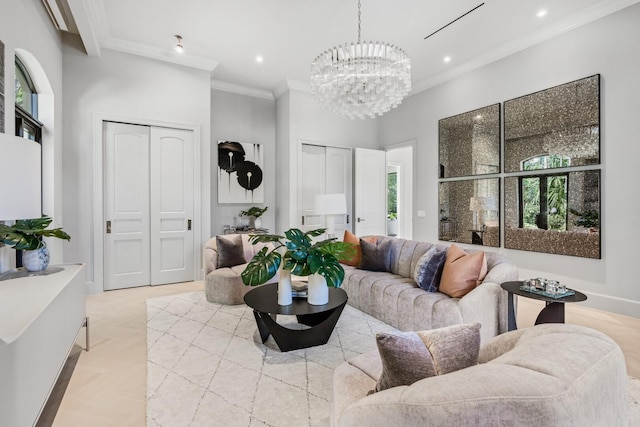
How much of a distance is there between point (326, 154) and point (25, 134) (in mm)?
4081

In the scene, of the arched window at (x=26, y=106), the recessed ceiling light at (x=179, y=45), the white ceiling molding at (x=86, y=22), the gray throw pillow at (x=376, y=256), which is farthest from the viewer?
the recessed ceiling light at (x=179, y=45)

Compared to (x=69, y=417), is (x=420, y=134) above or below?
above

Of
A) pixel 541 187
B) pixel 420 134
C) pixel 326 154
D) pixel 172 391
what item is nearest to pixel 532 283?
pixel 541 187

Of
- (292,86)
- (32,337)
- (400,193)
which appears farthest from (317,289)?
(400,193)

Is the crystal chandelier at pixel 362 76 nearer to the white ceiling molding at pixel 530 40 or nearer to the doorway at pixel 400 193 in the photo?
the white ceiling molding at pixel 530 40

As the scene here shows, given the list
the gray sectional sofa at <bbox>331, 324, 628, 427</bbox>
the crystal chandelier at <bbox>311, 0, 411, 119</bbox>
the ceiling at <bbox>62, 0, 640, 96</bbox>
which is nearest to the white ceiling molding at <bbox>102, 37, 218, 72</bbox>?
the ceiling at <bbox>62, 0, 640, 96</bbox>

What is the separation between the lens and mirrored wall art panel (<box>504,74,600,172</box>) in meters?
3.56

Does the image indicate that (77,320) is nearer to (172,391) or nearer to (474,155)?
(172,391)

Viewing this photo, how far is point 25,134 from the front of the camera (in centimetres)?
317

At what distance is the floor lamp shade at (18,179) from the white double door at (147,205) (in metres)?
2.78

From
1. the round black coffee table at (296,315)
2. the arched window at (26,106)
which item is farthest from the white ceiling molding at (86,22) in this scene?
the round black coffee table at (296,315)

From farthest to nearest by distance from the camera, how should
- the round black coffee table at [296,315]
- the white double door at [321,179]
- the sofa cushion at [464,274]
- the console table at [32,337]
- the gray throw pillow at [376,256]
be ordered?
the white double door at [321,179] < the gray throw pillow at [376,256] < the sofa cushion at [464,274] < the round black coffee table at [296,315] < the console table at [32,337]

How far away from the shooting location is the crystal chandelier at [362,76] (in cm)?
303

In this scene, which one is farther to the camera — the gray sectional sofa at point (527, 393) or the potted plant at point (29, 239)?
the potted plant at point (29, 239)
